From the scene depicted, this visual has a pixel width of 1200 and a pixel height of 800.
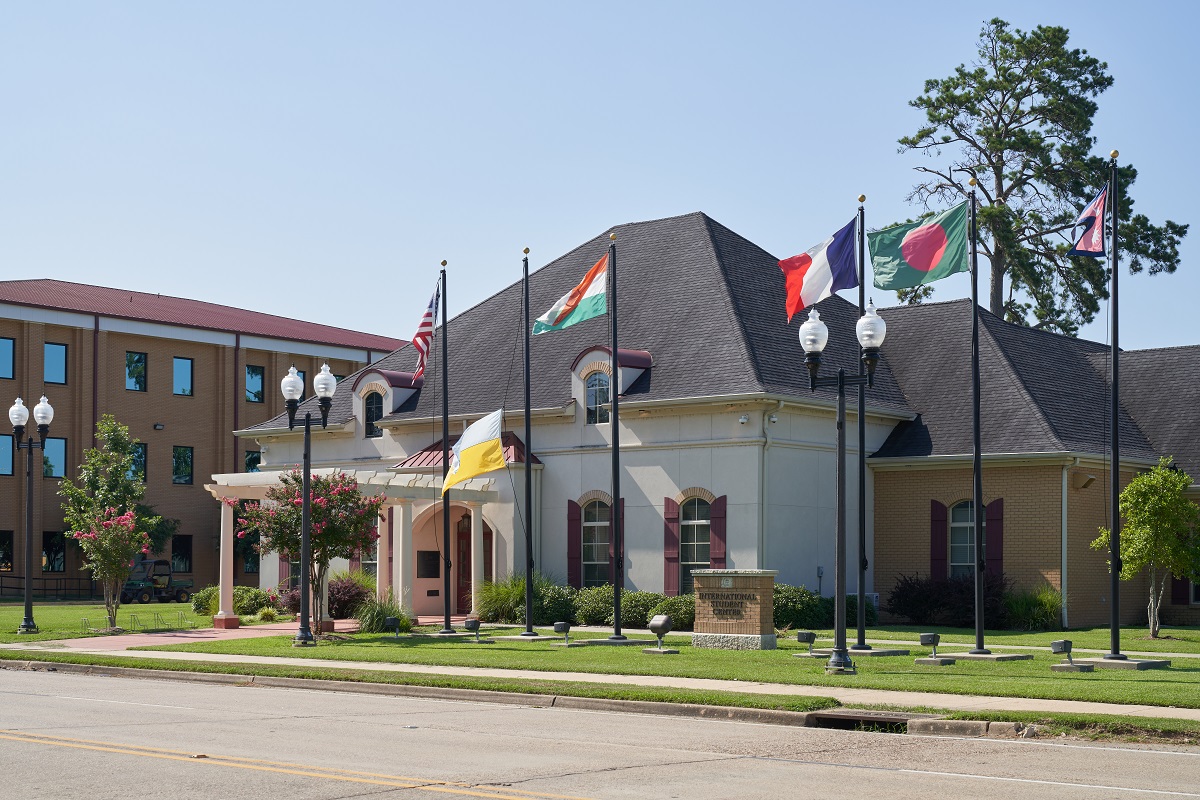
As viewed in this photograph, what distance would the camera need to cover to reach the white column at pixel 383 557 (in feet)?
110

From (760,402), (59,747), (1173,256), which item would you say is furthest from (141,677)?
(1173,256)

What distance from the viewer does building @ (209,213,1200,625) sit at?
104 ft

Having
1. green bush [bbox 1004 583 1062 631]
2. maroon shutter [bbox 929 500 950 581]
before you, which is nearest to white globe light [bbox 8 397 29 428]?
maroon shutter [bbox 929 500 950 581]

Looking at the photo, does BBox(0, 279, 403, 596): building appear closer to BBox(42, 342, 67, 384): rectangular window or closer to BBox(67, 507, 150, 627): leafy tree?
BBox(42, 342, 67, 384): rectangular window

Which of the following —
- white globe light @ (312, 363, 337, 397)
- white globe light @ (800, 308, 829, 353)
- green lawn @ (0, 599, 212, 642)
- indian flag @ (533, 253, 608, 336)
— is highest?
indian flag @ (533, 253, 608, 336)

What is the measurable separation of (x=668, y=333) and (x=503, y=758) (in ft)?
75.1

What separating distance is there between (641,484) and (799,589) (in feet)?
15.4

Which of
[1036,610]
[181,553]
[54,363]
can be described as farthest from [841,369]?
[181,553]

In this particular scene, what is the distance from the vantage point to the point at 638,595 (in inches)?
1227

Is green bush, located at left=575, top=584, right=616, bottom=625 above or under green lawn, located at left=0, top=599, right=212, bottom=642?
above

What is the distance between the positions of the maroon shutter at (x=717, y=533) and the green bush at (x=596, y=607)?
2429 millimetres

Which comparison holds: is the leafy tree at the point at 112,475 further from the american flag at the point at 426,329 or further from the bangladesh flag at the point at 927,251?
the bangladesh flag at the point at 927,251

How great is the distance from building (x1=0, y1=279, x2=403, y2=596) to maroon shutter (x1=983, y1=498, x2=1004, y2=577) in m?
37.2

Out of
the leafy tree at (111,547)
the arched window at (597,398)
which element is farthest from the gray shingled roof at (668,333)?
the leafy tree at (111,547)
